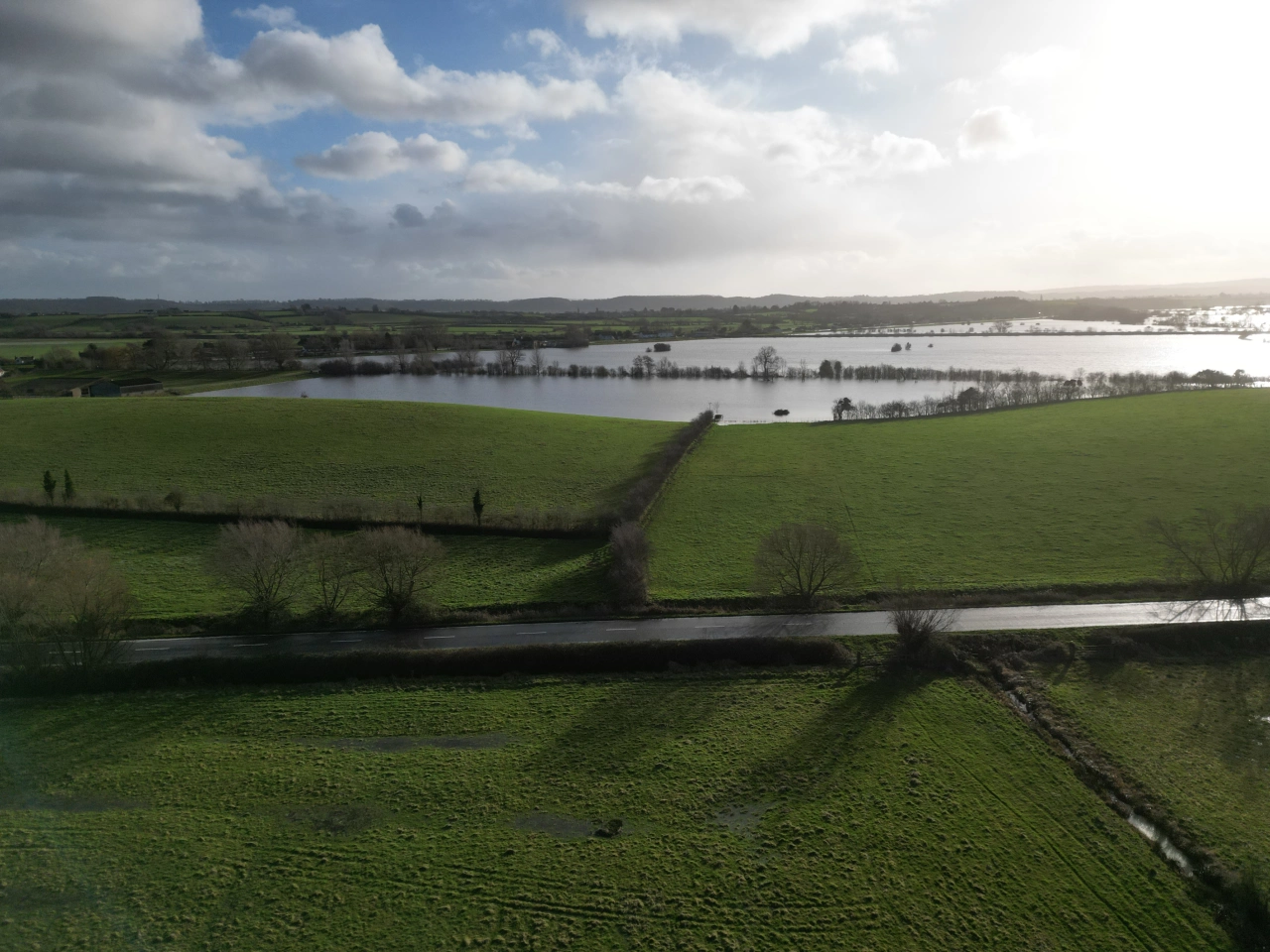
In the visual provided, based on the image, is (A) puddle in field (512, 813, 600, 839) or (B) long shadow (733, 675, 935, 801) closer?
(A) puddle in field (512, 813, 600, 839)

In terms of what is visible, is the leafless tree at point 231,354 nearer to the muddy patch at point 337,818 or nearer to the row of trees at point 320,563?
the row of trees at point 320,563

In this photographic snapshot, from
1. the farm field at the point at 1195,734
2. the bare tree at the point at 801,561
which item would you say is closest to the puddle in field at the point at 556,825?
the bare tree at the point at 801,561

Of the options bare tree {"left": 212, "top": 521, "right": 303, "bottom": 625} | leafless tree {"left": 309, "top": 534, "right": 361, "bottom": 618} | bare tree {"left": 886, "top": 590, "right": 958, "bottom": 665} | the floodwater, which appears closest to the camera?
bare tree {"left": 886, "top": 590, "right": 958, "bottom": 665}

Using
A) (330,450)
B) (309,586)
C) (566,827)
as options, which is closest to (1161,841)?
(566,827)

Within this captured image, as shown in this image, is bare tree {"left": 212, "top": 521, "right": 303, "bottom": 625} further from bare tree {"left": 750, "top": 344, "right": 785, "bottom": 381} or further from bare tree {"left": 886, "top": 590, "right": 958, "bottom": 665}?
bare tree {"left": 750, "top": 344, "right": 785, "bottom": 381}

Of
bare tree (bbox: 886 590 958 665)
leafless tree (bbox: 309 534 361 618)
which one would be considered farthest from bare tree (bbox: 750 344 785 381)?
leafless tree (bbox: 309 534 361 618)

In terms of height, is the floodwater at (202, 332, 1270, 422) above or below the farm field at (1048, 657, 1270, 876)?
above

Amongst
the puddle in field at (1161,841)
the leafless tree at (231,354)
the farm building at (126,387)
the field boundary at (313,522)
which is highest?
the leafless tree at (231,354)
